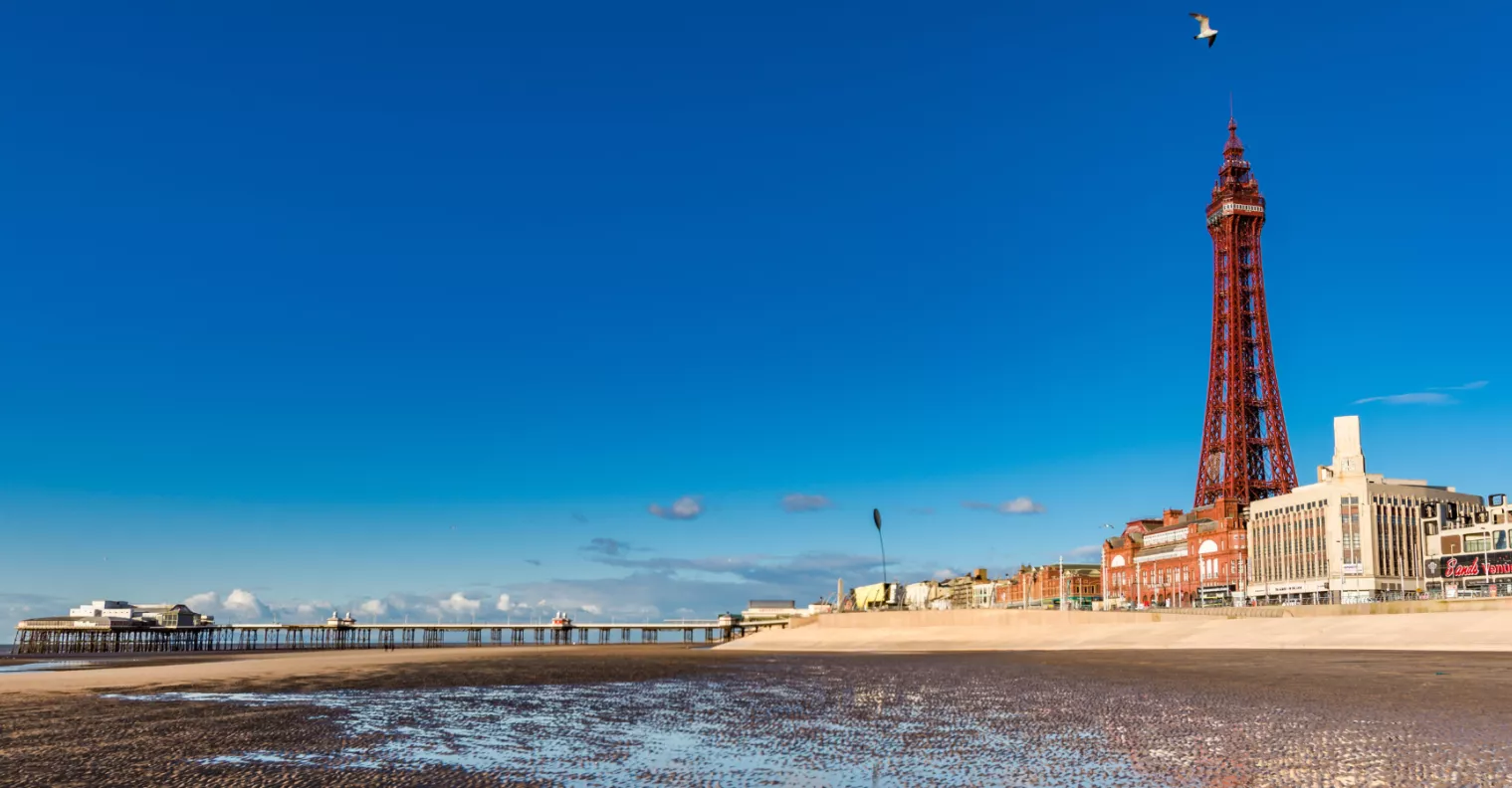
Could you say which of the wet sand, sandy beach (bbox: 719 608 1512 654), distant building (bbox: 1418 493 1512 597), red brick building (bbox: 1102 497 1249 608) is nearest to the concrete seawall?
sandy beach (bbox: 719 608 1512 654)

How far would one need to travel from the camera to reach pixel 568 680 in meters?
36.7

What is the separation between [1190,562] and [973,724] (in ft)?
564

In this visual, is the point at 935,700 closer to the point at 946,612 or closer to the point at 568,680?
the point at 568,680

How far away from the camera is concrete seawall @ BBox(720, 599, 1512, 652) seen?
2215 inches

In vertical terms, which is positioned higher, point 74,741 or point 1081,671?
point 74,741

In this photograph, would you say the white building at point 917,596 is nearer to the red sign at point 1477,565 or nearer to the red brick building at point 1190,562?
the red brick building at point 1190,562

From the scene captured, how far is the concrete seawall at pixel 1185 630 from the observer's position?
185 feet

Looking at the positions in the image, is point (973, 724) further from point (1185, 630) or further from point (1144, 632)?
point (1185, 630)

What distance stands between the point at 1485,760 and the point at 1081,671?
78.9 ft

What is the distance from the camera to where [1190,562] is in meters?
175

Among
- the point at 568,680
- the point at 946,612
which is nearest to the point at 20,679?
the point at 568,680

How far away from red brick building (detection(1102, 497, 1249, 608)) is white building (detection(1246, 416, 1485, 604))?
10.1 m

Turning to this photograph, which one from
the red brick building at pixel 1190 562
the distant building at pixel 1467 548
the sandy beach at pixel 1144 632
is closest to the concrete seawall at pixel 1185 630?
the sandy beach at pixel 1144 632

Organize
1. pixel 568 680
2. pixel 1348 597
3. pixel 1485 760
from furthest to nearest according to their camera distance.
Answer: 1. pixel 1348 597
2. pixel 568 680
3. pixel 1485 760
